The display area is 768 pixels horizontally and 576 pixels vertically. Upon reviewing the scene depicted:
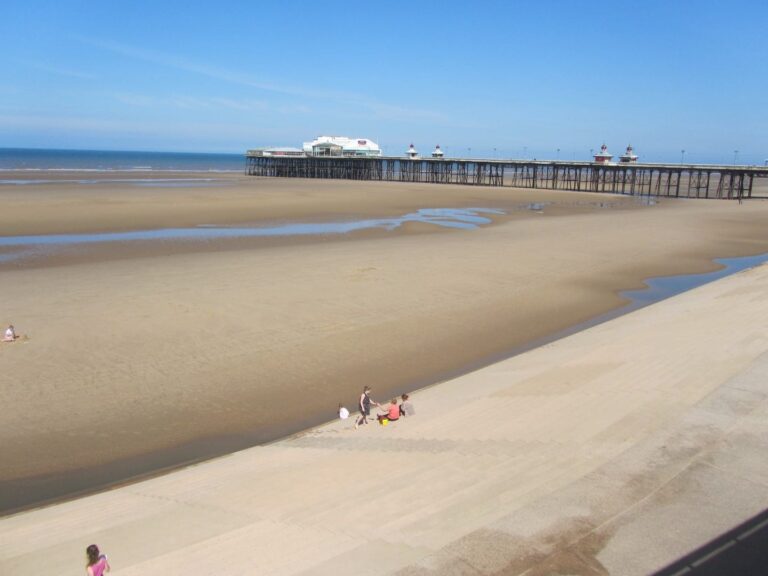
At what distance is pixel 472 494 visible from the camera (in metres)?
6.77

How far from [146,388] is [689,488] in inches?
336

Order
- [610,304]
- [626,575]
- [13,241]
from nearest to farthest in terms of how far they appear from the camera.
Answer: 1. [626,575]
2. [610,304]
3. [13,241]

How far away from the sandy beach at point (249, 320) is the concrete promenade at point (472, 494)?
4.75 feet

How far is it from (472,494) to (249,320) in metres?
9.17

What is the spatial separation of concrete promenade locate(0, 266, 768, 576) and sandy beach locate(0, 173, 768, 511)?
1448mm

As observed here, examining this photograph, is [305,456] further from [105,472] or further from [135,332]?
[135,332]

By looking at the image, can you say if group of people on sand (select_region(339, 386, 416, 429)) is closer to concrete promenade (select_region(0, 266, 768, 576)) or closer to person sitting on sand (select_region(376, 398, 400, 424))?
person sitting on sand (select_region(376, 398, 400, 424))

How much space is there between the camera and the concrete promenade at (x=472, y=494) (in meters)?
5.68

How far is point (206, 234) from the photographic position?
28.7 m

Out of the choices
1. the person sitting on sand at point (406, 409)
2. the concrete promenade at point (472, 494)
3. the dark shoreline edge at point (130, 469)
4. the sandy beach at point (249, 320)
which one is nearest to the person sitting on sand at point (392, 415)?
the person sitting on sand at point (406, 409)

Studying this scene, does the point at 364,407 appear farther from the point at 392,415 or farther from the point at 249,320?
the point at 249,320

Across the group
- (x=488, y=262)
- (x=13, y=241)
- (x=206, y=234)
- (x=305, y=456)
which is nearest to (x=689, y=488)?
(x=305, y=456)

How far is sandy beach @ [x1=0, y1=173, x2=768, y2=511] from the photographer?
31.3ft

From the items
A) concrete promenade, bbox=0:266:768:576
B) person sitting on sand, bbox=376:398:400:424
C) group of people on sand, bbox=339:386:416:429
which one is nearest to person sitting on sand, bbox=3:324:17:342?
concrete promenade, bbox=0:266:768:576
